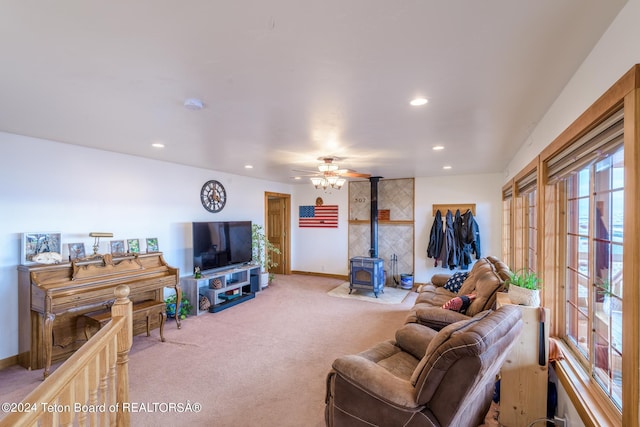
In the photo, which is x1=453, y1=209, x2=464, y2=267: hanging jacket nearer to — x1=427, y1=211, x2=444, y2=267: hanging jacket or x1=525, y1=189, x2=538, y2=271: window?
x1=427, y1=211, x2=444, y2=267: hanging jacket

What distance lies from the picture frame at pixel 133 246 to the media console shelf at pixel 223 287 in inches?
34.7

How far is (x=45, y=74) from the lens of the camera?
5.69ft

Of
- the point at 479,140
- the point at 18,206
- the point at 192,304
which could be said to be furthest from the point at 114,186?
the point at 479,140

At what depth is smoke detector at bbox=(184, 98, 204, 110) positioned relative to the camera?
210 cm

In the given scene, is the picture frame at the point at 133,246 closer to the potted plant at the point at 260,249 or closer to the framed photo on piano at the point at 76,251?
the framed photo on piano at the point at 76,251

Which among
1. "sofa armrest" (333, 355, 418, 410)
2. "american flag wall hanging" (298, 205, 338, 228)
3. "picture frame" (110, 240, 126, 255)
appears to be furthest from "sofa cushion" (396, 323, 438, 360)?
"american flag wall hanging" (298, 205, 338, 228)

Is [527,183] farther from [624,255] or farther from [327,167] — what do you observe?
[624,255]

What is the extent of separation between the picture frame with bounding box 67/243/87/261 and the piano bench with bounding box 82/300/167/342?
655mm

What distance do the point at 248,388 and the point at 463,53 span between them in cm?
291

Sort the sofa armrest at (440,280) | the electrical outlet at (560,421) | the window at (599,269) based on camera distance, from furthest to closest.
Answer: the sofa armrest at (440,280) → the electrical outlet at (560,421) → the window at (599,269)

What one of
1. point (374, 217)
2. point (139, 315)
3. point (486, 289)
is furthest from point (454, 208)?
point (139, 315)

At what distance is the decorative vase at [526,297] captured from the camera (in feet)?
6.94

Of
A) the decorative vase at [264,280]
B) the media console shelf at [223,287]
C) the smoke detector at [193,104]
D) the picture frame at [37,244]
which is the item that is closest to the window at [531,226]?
the smoke detector at [193,104]

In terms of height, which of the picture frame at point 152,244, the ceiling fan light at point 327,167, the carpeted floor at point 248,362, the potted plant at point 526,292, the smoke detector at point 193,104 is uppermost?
the smoke detector at point 193,104
